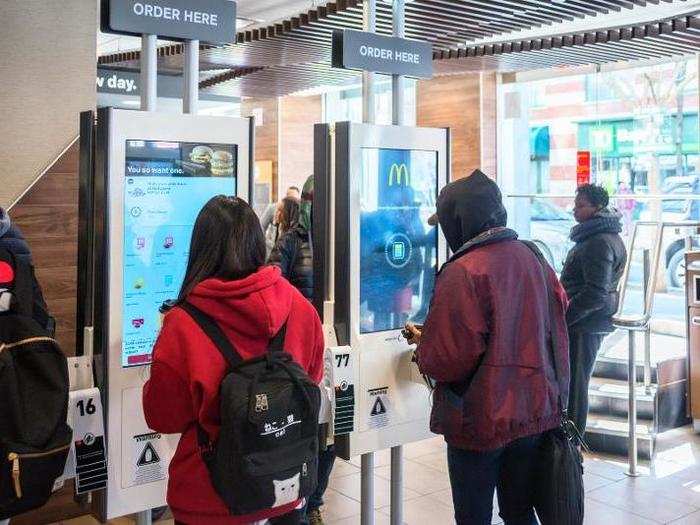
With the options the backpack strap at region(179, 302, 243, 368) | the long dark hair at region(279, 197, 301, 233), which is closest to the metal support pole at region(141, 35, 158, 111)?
the backpack strap at region(179, 302, 243, 368)

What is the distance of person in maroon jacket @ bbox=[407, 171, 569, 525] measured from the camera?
96.4 inches

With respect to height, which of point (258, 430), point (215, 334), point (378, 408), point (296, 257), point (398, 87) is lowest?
point (378, 408)

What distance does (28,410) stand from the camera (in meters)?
2.06

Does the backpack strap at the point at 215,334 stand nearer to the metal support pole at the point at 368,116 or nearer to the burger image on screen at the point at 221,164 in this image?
the burger image on screen at the point at 221,164

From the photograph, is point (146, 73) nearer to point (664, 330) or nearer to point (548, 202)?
point (664, 330)

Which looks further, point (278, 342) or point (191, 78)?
point (191, 78)

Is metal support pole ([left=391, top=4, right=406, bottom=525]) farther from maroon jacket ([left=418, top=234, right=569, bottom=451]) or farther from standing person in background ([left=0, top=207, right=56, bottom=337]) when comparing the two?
standing person in background ([left=0, top=207, right=56, bottom=337])

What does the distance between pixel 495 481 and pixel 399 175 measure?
4.21 feet

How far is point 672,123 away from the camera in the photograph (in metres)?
7.49

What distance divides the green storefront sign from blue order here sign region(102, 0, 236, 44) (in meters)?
5.75

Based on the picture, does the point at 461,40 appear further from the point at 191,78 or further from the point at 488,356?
the point at 488,356

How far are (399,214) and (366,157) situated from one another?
0.30 metres

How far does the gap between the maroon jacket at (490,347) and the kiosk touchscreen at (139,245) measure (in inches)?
35.7

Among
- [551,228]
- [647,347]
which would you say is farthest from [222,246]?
[551,228]
